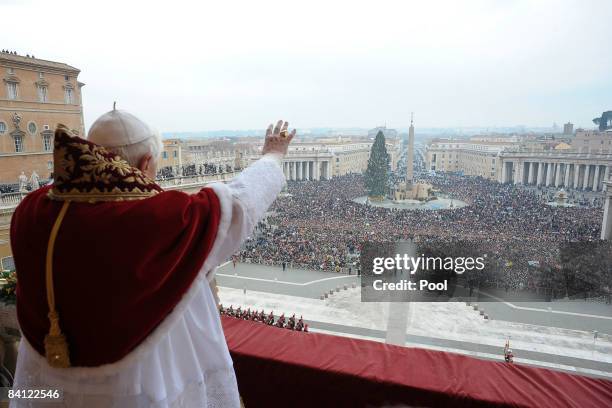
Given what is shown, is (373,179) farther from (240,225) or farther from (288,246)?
(240,225)

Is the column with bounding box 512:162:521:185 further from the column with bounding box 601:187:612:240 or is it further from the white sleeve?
the white sleeve

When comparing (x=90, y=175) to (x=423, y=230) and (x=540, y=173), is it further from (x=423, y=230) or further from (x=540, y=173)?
(x=540, y=173)

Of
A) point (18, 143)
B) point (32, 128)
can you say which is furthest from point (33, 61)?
point (18, 143)

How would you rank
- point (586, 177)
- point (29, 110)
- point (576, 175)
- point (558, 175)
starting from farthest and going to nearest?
point (558, 175) → point (576, 175) → point (586, 177) → point (29, 110)

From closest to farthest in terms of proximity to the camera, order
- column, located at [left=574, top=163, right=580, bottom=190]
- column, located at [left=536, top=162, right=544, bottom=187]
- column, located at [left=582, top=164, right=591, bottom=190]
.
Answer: column, located at [left=582, top=164, right=591, bottom=190] < column, located at [left=574, top=163, right=580, bottom=190] < column, located at [left=536, top=162, right=544, bottom=187]

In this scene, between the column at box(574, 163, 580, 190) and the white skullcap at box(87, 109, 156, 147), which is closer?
the white skullcap at box(87, 109, 156, 147)

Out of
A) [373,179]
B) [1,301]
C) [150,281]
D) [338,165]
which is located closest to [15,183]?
[1,301]

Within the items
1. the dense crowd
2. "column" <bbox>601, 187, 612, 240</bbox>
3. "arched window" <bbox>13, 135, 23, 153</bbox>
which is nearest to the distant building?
"arched window" <bbox>13, 135, 23, 153</bbox>

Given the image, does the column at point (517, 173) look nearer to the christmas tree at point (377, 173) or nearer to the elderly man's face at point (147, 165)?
the christmas tree at point (377, 173)
